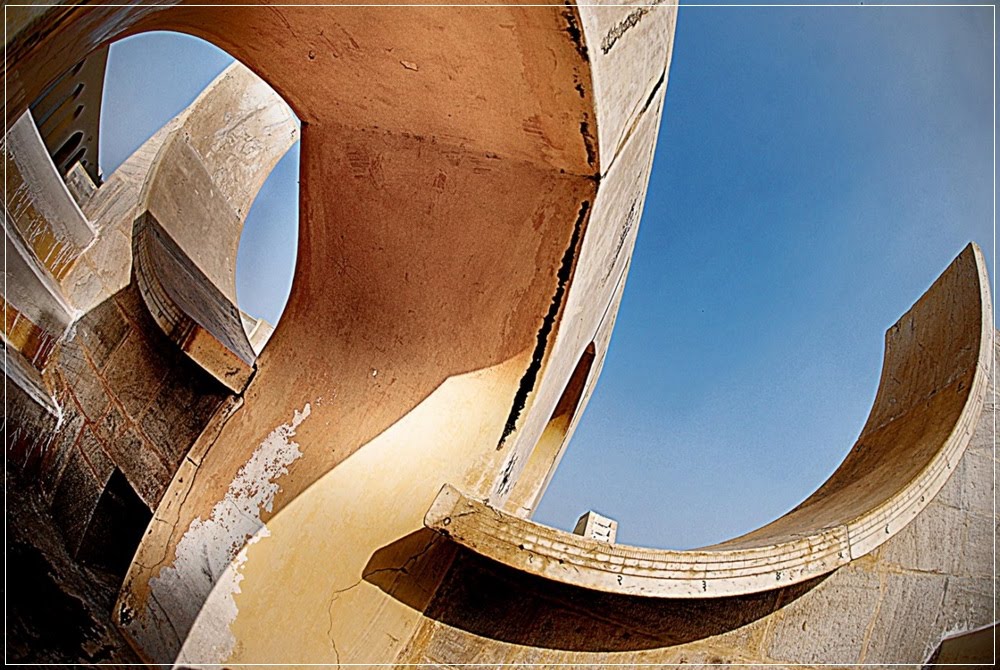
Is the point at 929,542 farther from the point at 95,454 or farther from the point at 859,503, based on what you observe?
the point at 95,454

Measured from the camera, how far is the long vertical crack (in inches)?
108

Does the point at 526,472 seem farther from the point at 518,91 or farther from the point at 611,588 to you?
the point at 518,91

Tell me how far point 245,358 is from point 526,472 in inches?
68.9

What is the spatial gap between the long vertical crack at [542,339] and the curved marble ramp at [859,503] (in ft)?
1.52

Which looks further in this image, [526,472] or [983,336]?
[526,472]

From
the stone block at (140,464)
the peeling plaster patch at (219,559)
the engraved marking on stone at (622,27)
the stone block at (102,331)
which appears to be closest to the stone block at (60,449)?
the stone block at (140,464)

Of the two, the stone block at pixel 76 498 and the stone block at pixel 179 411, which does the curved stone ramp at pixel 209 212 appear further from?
the stone block at pixel 76 498

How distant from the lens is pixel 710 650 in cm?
272

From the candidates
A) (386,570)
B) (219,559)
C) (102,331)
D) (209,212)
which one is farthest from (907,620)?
(209,212)

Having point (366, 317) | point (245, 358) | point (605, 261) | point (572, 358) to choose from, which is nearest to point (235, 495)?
point (366, 317)

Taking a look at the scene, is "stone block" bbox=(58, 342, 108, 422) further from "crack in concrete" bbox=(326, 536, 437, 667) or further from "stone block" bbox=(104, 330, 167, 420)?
"crack in concrete" bbox=(326, 536, 437, 667)

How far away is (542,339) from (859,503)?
137 centimetres

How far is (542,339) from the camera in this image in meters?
2.88

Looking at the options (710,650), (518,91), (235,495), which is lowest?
(235,495)
